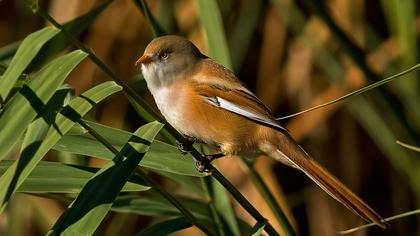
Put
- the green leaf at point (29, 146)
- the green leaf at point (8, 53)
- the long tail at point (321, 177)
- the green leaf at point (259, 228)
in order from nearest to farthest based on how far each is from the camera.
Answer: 1. the green leaf at point (29, 146)
2. the green leaf at point (259, 228)
3. the long tail at point (321, 177)
4. the green leaf at point (8, 53)

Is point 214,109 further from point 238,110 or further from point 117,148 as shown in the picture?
point 117,148

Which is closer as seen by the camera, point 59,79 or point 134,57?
point 59,79

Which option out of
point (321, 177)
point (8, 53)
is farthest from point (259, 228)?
point (8, 53)

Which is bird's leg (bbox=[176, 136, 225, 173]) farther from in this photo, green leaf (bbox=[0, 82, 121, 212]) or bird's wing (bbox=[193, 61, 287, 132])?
green leaf (bbox=[0, 82, 121, 212])

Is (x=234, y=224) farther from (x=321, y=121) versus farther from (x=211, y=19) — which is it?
(x=321, y=121)

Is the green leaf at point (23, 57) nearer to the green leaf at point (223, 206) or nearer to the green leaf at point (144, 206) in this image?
the green leaf at point (144, 206)

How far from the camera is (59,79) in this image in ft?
5.51

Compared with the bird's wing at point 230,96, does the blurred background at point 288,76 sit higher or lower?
higher

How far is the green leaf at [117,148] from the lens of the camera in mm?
2023

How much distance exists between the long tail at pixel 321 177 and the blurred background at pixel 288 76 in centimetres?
140

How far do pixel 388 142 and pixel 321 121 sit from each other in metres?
0.52

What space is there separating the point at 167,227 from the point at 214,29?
83 cm

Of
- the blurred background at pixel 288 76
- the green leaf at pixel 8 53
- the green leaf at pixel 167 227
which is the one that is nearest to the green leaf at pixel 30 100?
the green leaf at pixel 167 227

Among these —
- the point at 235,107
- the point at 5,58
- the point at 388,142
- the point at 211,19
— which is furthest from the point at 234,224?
the point at 388,142
